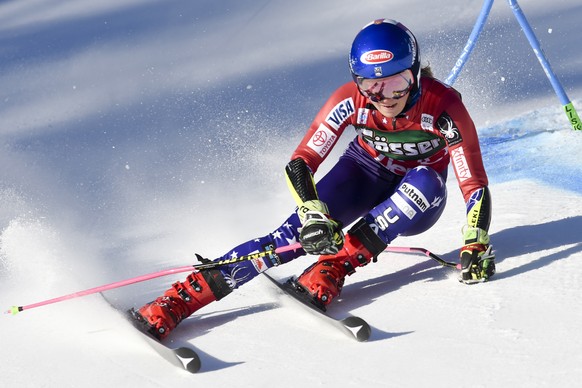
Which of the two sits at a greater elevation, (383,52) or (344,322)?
(383,52)

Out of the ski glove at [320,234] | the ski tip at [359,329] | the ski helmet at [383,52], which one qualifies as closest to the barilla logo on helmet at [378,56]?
the ski helmet at [383,52]

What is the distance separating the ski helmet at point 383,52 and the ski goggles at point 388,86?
20mm

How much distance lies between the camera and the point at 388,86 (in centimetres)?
383

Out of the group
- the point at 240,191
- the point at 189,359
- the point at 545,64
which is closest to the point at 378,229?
the point at 189,359

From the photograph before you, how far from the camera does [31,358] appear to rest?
3598 mm

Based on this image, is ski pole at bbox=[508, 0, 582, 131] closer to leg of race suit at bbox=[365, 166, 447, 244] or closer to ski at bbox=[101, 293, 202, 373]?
leg of race suit at bbox=[365, 166, 447, 244]

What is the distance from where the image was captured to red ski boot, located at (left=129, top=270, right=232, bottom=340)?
3.67m

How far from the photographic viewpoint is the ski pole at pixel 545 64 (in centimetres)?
594

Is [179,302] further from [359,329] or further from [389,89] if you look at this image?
[389,89]

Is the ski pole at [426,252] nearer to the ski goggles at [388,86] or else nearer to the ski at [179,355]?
the ski goggles at [388,86]

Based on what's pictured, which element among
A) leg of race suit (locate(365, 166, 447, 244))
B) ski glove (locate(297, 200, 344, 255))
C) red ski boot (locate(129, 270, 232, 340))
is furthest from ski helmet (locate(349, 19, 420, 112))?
red ski boot (locate(129, 270, 232, 340))

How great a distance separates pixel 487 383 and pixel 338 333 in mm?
733

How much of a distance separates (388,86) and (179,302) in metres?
1.20

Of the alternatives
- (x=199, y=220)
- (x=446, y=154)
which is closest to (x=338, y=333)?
(x=446, y=154)
